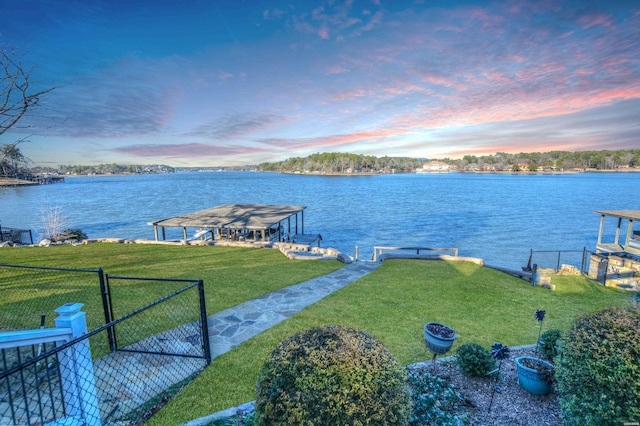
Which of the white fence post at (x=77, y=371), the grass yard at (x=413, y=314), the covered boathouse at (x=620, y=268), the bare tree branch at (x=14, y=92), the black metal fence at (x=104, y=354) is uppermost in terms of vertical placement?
the bare tree branch at (x=14, y=92)

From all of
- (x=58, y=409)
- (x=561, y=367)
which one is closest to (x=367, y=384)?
(x=561, y=367)

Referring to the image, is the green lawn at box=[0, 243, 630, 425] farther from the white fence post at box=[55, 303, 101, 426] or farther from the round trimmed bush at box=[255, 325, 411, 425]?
the round trimmed bush at box=[255, 325, 411, 425]

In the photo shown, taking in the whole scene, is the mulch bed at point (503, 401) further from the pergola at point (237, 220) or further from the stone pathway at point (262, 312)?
the pergola at point (237, 220)

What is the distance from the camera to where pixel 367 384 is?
2098 millimetres

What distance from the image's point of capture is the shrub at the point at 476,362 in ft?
12.5

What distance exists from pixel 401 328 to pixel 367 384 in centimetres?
427

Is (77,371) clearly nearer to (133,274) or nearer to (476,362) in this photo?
(476,362)

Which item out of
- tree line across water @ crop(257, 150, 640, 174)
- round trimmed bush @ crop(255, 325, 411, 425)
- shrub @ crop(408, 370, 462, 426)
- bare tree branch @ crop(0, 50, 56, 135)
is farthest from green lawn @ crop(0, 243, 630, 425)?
tree line across water @ crop(257, 150, 640, 174)

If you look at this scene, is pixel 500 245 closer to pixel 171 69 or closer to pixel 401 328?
pixel 401 328

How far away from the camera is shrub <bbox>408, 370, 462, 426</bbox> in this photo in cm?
296

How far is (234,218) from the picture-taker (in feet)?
65.6

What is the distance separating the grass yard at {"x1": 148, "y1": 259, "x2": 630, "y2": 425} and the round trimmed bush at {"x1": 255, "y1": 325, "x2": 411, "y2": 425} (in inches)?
78.3

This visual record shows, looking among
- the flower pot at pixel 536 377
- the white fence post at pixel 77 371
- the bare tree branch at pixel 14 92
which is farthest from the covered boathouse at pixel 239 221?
the flower pot at pixel 536 377

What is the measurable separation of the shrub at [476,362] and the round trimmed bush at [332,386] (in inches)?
86.6
